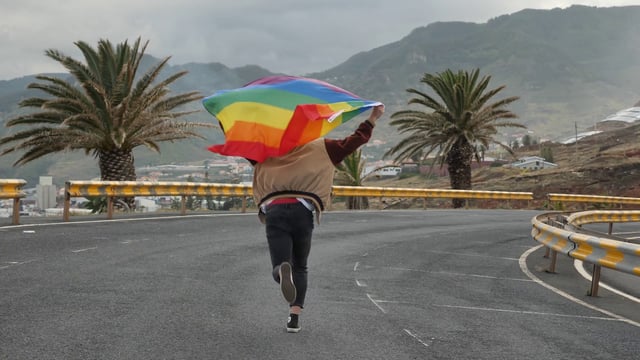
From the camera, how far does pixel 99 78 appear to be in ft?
84.9

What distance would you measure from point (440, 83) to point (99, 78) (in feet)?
64.3


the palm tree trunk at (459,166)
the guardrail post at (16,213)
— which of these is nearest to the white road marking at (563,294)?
the guardrail post at (16,213)

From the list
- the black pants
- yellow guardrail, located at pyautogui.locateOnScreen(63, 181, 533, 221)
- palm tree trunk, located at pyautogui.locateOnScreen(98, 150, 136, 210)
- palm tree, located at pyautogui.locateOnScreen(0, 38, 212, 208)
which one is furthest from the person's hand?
palm tree trunk, located at pyautogui.locateOnScreen(98, 150, 136, 210)

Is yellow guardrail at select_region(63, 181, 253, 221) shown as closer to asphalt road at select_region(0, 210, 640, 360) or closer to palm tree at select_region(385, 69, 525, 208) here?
asphalt road at select_region(0, 210, 640, 360)

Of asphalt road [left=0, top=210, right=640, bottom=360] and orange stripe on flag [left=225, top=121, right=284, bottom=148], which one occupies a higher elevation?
orange stripe on flag [left=225, top=121, right=284, bottom=148]

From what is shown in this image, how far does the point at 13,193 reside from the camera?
49.5 feet

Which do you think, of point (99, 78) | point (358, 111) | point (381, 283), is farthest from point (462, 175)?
point (358, 111)

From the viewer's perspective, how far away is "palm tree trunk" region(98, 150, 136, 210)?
2561cm

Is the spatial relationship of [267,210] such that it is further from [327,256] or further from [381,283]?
[327,256]

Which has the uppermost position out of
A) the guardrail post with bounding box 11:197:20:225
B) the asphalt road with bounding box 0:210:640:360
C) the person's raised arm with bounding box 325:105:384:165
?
the person's raised arm with bounding box 325:105:384:165

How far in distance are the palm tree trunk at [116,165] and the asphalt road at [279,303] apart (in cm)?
1171

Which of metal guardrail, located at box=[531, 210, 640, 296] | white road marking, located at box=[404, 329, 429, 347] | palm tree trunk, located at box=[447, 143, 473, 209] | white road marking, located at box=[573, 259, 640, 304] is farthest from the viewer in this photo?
palm tree trunk, located at box=[447, 143, 473, 209]

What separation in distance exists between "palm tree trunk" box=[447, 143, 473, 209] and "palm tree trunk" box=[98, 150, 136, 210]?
19319 mm

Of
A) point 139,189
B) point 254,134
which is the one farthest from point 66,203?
point 254,134
